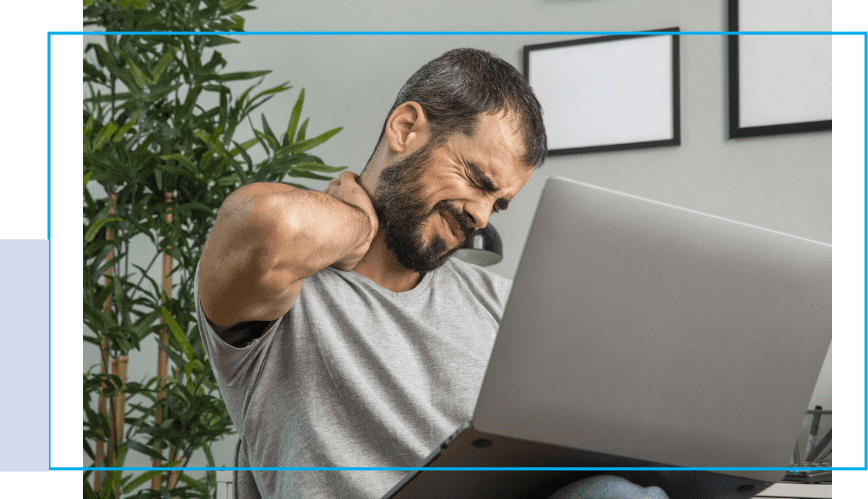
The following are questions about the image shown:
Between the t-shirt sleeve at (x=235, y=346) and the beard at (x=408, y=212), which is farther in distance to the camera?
the beard at (x=408, y=212)

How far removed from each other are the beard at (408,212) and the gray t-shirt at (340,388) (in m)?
0.08

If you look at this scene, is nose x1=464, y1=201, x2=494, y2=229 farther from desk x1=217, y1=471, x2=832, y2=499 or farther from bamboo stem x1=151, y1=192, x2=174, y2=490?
bamboo stem x1=151, y1=192, x2=174, y2=490

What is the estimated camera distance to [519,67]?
208 cm

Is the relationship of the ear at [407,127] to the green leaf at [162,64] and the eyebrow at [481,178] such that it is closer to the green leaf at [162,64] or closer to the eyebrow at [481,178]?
the eyebrow at [481,178]

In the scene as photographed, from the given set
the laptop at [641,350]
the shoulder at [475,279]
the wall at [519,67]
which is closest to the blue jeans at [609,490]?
the laptop at [641,350]

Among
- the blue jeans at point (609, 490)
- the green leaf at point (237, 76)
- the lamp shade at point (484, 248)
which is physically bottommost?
the blue jeans at point (609, 490)

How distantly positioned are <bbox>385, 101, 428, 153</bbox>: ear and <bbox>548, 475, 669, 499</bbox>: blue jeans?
0.64 metres

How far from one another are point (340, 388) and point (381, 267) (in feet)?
0.73

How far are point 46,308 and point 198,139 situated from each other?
910mm

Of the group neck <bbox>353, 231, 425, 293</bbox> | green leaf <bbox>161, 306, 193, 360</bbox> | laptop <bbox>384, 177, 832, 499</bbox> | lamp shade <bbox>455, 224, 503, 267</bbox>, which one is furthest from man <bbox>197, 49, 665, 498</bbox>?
green leaf <bbox>161, 306, 193, 360</bbox>

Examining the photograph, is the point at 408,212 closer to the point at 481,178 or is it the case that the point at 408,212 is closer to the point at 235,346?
the point at 481,178

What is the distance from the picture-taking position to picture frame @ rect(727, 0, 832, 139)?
189cm

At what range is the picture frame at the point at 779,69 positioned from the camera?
1.89 metres

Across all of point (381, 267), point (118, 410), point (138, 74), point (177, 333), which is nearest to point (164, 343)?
point (177, 333)
